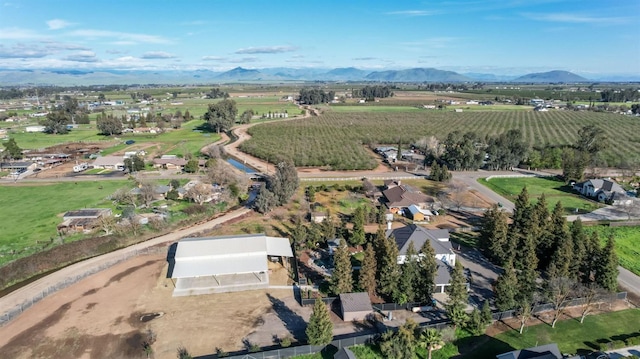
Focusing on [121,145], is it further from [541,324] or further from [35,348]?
[541,324]

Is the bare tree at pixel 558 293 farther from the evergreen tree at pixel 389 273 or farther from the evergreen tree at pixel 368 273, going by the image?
the evergreen tree at pixel 368 273

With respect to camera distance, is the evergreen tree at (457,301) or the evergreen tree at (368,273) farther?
the evergreen tree at (368,273)

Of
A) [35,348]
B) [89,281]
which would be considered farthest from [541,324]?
[89,281]

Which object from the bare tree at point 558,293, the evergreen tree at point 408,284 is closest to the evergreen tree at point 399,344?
the evergreen tree at point 408,284

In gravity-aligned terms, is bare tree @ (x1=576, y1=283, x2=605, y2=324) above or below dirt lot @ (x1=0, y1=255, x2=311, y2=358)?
above

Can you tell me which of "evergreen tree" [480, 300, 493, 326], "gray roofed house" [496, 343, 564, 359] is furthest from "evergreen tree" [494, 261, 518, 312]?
"gray roofed house" [496, 343, 564, 359]

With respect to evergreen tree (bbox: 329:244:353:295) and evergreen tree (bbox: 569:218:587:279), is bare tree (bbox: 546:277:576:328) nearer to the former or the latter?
evergreen tree (bbox: 569:218:587:279)
